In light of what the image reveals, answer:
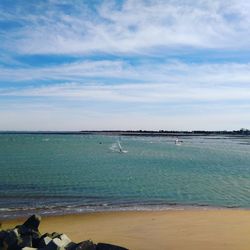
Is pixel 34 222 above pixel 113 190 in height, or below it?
above

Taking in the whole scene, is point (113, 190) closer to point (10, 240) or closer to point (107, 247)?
point (10, 240)

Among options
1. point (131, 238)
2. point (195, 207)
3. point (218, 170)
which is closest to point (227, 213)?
point (195, 207)

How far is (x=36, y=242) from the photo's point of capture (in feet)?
44.1

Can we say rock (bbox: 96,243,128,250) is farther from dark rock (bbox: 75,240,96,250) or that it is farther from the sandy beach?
the sandy beach

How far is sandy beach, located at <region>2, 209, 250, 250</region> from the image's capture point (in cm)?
1558

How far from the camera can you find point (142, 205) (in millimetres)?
25141

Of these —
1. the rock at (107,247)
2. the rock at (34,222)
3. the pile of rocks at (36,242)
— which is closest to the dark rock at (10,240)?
the pile of rocks at (36,242)

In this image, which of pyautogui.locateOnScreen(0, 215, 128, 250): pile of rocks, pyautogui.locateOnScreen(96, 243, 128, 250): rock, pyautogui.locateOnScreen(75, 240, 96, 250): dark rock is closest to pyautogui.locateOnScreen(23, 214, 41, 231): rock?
pyautogui.locateOnScreen(0, 215, 128, 250): pile of rocks

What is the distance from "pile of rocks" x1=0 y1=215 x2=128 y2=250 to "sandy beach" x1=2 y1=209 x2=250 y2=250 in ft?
8.33

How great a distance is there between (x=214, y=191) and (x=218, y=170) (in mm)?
15627

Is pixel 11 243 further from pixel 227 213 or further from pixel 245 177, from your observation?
pixel 245 177

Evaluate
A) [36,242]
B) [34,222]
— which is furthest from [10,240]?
[34,222]

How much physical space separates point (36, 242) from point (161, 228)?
6.40 meters

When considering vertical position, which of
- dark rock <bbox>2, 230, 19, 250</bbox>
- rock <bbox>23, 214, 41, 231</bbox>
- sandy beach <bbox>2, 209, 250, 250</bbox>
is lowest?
sandy beach <bbox>2, 209, 250, 250</bbox>
